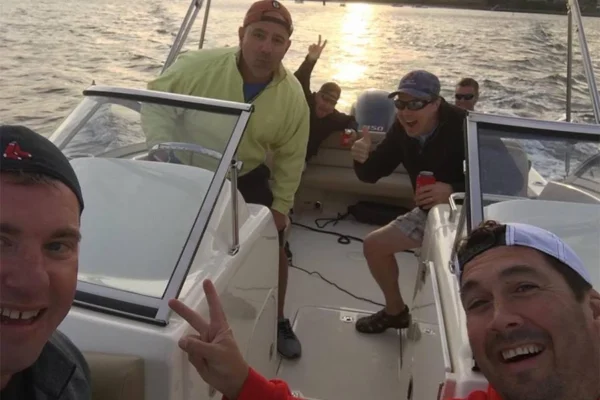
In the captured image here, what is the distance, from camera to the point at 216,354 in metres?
1.25

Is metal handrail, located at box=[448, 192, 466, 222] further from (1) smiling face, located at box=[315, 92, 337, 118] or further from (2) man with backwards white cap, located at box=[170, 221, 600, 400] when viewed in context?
(1) smiling face, located at box=[315, 92, 337, 118]

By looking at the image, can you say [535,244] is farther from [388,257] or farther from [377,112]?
[377,112]

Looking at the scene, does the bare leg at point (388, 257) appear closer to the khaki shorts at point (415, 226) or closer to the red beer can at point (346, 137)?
the khaki shorts at point (415, 226)

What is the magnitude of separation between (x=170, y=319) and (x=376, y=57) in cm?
1319

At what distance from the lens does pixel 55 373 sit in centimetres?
105

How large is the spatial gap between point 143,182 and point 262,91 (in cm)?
88

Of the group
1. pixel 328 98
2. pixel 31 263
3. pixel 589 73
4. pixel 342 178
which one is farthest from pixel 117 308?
pixel 328 98

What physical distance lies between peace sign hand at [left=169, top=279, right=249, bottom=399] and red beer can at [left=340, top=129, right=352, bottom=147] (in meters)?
3.30

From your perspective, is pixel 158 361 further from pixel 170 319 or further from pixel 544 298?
pixel 544 298

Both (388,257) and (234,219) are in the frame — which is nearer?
(234,219)

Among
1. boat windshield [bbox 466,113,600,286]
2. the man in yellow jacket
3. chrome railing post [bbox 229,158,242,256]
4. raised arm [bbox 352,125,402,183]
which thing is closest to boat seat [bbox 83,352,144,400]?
chrome railing post [bbox 229,158,242,256]

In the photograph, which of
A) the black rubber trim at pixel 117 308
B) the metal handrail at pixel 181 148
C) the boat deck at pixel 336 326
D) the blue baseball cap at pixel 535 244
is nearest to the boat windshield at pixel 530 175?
the blue baseball cap at pixel 535 244

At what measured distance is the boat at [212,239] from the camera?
1.42m

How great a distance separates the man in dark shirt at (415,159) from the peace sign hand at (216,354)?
4.96 feet
